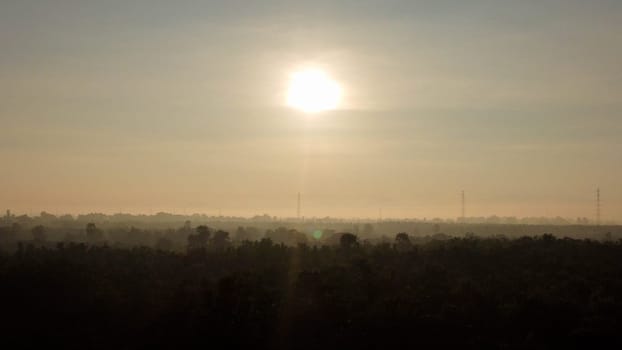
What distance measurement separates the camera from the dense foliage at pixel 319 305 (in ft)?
77.6

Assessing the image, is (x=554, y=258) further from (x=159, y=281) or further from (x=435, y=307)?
(x=159, y=281)

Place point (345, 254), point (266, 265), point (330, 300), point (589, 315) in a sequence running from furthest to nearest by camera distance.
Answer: point (345, 254)
point (266, 265)
point (330, 300)
point (589, 315)

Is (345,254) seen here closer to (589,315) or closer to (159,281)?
(159,281)

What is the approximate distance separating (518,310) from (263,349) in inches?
390

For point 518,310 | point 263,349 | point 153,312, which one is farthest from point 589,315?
point 153,312

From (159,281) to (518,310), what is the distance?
16.6 metres

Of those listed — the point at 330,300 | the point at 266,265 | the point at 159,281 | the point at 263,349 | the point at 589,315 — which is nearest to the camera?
the point at 263,349

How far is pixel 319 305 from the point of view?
26.7 meters

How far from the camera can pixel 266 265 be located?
38.1 metres

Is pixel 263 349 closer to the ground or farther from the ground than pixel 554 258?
closer to the ground

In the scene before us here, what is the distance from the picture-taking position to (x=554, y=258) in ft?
128

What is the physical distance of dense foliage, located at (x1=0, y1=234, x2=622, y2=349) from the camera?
77.6ft

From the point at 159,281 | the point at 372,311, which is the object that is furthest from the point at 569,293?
the point at 159,281

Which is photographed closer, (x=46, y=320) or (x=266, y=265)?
(x=46, y=320)
